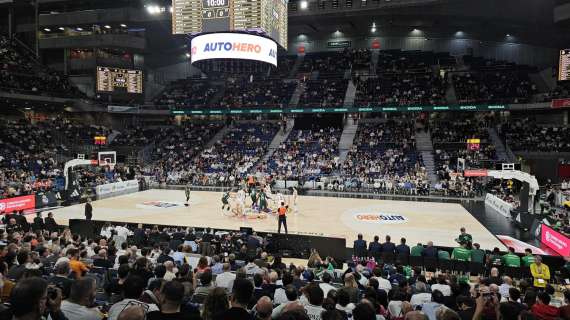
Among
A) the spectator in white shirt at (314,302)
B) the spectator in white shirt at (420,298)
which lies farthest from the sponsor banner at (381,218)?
the spectator in white shirt at (314,302)

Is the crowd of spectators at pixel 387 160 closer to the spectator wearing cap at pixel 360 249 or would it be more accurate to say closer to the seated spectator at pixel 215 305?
the spectator wearing cap at pixel 360 249

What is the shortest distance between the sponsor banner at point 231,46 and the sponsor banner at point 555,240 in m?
15.6

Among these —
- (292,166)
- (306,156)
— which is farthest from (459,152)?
(292,166)

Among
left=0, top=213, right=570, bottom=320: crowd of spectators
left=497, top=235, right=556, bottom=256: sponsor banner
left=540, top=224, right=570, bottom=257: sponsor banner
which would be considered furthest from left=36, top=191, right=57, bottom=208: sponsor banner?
left=540, top=224, right=570, bottom=257: sponsor banner

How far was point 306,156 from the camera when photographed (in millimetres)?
39406

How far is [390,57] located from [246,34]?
32088 millimetres

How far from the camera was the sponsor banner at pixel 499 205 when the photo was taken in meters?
22.4

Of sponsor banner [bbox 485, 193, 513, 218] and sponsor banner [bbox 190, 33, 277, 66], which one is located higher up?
sponsor banner [bbox 190, 33, 277, 66]

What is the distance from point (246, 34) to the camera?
845 inches

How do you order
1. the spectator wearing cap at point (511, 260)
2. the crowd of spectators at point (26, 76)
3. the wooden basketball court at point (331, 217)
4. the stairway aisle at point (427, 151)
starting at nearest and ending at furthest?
the spectator wearing cap at point (511, 260) → the wooden basketball court at point (331, 217) → the stairway aisle at point (427, 151) → the crowd of spectators at point (26, 76)

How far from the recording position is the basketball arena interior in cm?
762

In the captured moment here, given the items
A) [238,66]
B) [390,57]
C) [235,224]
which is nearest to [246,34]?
[238,66]

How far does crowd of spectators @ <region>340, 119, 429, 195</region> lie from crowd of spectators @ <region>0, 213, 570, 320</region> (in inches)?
749

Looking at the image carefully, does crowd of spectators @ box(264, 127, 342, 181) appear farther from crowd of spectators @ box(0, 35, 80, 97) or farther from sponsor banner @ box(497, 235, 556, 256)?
crowd of spectators @ box(0, 35, 80, 97)
